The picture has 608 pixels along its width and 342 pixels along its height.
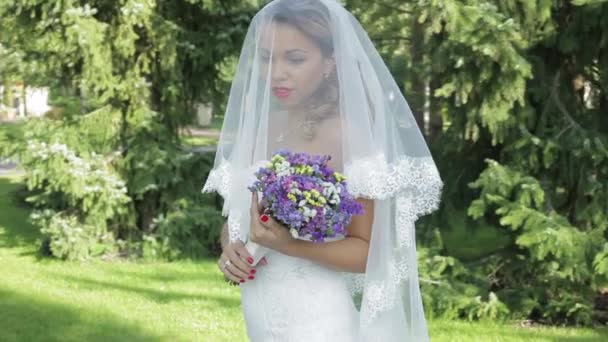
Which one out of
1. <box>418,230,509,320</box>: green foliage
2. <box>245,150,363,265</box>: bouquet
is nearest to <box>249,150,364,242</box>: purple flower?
<box>245,150,363,265</box>: bouquet

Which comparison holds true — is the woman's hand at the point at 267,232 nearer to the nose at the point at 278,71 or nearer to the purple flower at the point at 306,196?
the purple flower at the point at 306,196

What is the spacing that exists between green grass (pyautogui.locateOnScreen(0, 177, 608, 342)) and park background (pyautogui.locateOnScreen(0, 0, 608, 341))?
0.03 meters

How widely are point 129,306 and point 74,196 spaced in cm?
228

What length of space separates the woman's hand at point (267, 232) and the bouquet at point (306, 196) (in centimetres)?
2

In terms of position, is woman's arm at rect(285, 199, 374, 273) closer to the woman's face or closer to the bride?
the bride

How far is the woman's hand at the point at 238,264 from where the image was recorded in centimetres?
249

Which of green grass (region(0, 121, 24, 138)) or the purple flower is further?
green grass (region(0, 121, 24, 138))

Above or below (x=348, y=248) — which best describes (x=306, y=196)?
above

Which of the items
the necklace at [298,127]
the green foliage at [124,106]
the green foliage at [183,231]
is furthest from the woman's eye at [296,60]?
the green foliage at [183,231]

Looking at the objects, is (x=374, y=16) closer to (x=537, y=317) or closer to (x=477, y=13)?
(x=477, y=13)

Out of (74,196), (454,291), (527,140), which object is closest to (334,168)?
(527,140)

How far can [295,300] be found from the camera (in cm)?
253

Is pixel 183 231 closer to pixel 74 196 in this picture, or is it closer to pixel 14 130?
pixel 74 196

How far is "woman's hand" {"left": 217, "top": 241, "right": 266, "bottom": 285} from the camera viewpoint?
8.17 feet
